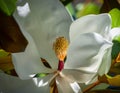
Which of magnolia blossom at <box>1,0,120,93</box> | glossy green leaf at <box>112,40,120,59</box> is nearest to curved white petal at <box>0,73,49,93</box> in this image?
magnolia blossom at <box>1,0,120,93</box>

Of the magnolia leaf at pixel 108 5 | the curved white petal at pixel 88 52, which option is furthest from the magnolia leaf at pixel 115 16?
the curved white petal at pixel 88 52

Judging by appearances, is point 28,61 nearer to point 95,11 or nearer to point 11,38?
point 11,38

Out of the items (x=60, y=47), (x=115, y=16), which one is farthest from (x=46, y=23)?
(x=115, y=16)

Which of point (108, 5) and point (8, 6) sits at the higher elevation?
point (8, 6)

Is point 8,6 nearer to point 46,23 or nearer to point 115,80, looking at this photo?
point 46,23

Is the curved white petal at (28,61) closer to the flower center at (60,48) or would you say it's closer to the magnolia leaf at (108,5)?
the flower center at (60,48)

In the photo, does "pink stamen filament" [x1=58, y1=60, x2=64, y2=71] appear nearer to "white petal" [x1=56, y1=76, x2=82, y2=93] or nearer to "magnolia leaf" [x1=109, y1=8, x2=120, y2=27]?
"white petal" [x1=56, y1=76, x2=82, y2=93]

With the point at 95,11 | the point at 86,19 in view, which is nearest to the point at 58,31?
the point at 86,19
